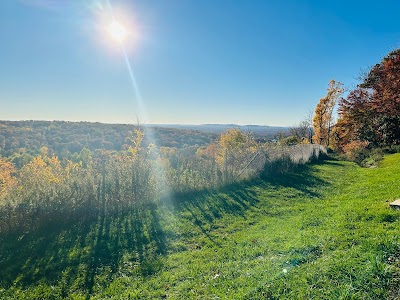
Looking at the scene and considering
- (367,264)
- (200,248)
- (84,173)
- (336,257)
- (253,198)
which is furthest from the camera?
(253,198)

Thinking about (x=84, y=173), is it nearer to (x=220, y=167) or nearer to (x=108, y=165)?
(x=108, y=165)

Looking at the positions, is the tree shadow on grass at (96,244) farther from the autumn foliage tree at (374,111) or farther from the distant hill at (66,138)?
the distant hill at (66,138)

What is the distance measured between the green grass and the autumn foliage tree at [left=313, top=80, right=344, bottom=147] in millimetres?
29506

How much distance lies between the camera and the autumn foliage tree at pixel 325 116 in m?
33.0

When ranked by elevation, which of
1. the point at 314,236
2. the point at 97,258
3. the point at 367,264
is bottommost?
the point at 97,258

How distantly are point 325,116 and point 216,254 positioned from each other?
113 ft

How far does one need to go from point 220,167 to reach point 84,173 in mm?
5552

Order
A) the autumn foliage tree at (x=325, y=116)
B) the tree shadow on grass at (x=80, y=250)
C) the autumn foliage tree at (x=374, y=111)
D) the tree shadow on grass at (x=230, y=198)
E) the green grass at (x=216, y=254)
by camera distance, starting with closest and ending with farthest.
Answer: the green grass at (x=216, y=254) < the tree shadow on grass at (x=80, y=250) < the tree shadow on grass at (x=230, y=198) < the autumn foliage tree at (x=374, y=111) < the autumn foliage tree at (x=325, y=116)

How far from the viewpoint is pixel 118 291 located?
151 inches

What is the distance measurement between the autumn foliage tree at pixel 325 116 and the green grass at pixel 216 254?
96.8ft

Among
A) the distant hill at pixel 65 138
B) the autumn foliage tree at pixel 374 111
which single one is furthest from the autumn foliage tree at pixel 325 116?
the distant hill at pixel 65 138

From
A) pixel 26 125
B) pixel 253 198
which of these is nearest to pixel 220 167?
pixel 253 198

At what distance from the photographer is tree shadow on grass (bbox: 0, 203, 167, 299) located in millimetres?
4234

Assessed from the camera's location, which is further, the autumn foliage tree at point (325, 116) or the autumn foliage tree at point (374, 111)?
the autumn foliage tree at point (325, 116)
